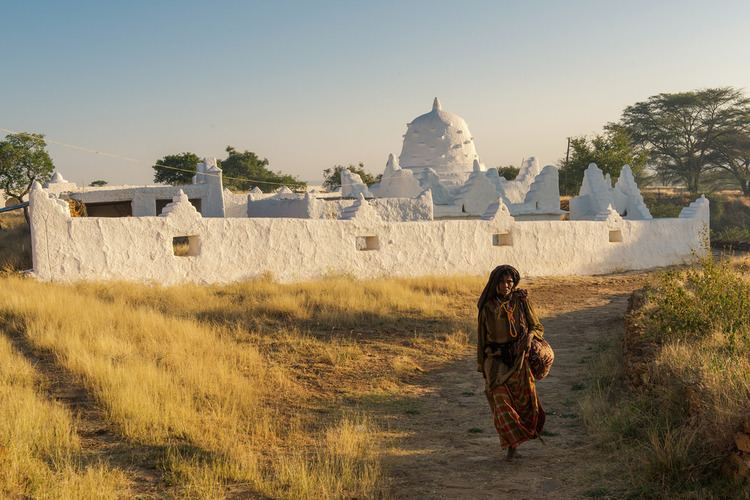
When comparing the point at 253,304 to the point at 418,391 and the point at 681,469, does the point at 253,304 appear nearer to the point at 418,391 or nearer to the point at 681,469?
the point at 418,391

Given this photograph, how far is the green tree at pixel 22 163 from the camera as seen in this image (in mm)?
26459

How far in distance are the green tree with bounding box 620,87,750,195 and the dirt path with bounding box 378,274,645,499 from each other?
3218cm

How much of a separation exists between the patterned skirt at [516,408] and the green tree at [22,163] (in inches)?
1013

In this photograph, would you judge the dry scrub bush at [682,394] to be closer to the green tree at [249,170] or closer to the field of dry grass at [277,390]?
the field of dry grass at [277,390]

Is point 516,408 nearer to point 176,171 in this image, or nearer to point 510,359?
point 510,359

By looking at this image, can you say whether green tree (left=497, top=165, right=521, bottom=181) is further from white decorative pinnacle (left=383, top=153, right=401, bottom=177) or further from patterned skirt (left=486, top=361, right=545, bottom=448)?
patterned skirt (left=486, top=361, right=545, bottom=448)

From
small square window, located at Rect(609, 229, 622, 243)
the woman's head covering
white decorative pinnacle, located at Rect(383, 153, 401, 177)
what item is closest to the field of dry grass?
the woman's head covering

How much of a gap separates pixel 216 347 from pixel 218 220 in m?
5.54

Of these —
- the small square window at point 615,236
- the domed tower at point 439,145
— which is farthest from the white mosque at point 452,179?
the small square window at point 615,236

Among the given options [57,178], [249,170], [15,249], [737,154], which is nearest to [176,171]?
[249,170]

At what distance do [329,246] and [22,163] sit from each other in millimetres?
18106

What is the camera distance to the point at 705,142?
125ft

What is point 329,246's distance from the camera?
14680mm

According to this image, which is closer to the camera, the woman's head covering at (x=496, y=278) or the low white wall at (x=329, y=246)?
the woman's head covering at (x=496, y=278)
